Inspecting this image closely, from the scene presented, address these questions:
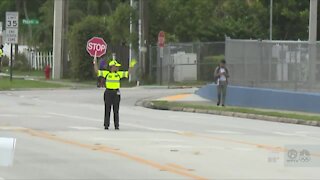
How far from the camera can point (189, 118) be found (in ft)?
76.1

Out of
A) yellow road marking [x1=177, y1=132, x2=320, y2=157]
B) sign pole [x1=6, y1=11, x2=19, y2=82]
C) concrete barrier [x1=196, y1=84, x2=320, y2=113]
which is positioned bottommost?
yellow road marking [x1=177, y1=132, x2=320, y2=157]

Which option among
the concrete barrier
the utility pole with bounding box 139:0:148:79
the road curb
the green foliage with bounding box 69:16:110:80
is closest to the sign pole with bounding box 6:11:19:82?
the green foliage with bounding box 69:16:110:80

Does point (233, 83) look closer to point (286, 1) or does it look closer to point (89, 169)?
point (89, 169)

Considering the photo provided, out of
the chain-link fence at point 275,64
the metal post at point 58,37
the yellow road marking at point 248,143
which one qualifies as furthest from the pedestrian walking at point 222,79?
the metal post at point 58,37

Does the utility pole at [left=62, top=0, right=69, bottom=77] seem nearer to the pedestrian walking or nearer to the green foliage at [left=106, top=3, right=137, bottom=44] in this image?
the green foliage at [left=106, top=3, right=137, bottom=44]

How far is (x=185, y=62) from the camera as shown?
47.1 m

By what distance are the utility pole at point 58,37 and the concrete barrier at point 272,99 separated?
24249 mm

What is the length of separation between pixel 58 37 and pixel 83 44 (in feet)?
16.2

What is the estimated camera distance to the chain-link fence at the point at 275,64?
26547 mm

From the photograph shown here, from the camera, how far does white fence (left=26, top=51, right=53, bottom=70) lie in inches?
2874

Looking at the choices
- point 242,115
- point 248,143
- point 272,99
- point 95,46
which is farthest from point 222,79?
point 248,143

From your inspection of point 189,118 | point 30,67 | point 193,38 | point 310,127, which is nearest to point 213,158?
point 310,127

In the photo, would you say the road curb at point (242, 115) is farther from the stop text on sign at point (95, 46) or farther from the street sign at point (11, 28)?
the street sign at point (11, 28)

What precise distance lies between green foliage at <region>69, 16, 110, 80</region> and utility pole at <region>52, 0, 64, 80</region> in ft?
11.2
